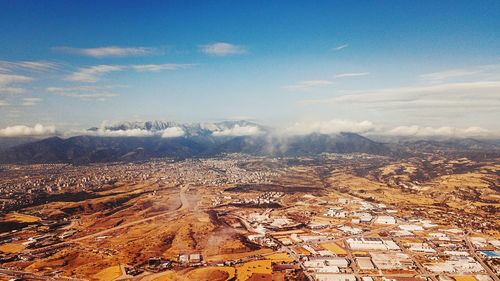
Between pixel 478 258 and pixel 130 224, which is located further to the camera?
pixel 130 224

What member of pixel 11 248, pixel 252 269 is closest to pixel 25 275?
pixel 11 248

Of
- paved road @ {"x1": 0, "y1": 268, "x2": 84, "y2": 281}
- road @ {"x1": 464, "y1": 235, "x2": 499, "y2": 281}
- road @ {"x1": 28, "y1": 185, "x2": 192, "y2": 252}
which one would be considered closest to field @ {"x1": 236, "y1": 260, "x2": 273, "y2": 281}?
paved road @ {"x1": 0, "y1": 268, "x2": 84, "y2": 281}

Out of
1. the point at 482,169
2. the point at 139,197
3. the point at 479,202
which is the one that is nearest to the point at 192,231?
the point at 139,197

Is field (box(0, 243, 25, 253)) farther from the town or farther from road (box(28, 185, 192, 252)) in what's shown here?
road (box(28, 185, 192, 252))

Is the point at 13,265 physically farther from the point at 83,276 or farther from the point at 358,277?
the point at 358,277

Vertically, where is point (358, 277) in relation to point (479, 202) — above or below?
above

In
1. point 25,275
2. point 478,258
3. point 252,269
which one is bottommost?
point 478,258

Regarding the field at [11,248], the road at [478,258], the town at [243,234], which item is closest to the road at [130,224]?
the town at [243,234]

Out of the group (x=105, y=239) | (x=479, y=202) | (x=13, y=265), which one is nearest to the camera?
(x=13, y=265)

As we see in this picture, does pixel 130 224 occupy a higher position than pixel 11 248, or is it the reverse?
pixel 11 248

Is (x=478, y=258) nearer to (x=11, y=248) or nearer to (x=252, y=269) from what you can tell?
(x=252, y=269)

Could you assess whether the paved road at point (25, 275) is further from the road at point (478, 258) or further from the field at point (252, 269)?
the road at point (478, 258)
